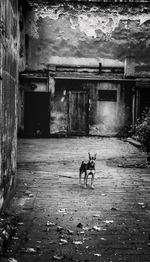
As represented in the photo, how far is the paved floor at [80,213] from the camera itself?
4.99 m

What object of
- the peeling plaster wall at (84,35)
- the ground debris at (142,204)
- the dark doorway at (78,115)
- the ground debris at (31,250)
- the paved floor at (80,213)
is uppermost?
the peeling plaster wall at (84,35)

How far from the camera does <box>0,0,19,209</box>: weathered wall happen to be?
5.99 m

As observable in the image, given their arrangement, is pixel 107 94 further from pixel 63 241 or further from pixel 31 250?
pixel 31 250

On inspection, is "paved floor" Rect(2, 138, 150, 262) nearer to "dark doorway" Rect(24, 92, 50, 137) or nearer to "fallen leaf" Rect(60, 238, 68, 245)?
"fallen leaf" Rect(60, 238, 68, 245)

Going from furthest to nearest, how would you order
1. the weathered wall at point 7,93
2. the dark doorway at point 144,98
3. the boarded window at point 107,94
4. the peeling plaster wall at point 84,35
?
the peeling plaster wall at point 84,35, the boarded window at point 107,94, the dark doorway at point 144,98, the weathered wall at point 7,93

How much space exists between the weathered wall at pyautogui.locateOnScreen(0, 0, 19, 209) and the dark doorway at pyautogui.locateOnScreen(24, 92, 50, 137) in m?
15.0

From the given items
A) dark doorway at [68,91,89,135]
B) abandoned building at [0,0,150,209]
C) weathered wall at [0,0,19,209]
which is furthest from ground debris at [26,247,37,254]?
dark doorway at [68,91,89,135]

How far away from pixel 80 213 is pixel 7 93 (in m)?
2.70

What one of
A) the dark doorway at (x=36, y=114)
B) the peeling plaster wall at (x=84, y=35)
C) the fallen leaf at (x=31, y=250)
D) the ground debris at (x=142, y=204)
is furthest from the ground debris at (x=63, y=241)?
the peeling plaster wall at (x=84, y=35)

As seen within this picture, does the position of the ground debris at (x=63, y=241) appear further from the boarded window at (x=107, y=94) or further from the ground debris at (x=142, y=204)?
the boarded window at (x=107, y=94)

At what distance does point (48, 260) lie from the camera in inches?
184

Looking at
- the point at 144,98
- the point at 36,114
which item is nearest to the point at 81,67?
the point at 36,114

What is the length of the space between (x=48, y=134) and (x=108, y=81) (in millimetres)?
5203

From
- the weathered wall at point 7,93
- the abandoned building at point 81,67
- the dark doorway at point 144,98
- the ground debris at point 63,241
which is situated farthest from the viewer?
the abandoned building at point 81,67
